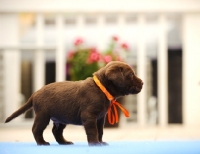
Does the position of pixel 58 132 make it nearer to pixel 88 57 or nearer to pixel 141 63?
pixel 88 57

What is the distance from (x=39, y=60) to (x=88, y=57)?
37.2 inches

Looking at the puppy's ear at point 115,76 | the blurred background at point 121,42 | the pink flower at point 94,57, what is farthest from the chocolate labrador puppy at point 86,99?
the blurred background at point 121,42

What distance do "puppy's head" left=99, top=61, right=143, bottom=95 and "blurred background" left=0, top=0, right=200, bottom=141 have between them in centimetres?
396

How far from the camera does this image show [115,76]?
3.13m

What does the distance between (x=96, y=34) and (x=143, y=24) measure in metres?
0.65

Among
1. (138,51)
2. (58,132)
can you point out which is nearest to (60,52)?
(138,51)

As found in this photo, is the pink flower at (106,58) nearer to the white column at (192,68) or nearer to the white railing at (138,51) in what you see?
the white railing at (138,51)

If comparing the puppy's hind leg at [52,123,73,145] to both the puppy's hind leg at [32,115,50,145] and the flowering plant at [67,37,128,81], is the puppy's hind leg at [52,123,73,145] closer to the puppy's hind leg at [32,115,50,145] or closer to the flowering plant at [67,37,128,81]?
the puppy's hind leg at [32,115,50,145]

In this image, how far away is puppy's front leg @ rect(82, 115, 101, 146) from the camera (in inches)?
122

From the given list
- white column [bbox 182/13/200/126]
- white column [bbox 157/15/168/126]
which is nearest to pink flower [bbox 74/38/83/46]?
white column [bbox 157/15/168/126]

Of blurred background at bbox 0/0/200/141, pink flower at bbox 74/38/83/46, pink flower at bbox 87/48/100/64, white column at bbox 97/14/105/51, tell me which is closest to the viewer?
pink flower at bbox 87/48/100/64

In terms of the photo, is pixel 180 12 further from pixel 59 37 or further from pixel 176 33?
pixel 59 37

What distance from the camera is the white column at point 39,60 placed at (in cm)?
723

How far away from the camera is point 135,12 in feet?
23.7
